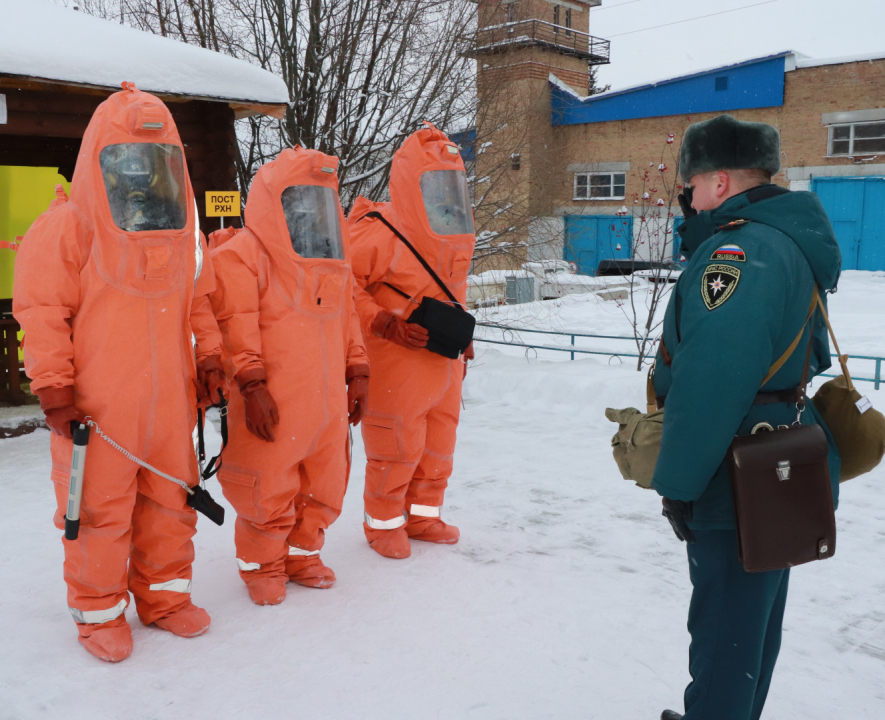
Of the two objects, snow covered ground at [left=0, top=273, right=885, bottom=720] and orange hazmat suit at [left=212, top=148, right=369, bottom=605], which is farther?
orange hazmat suit at [left=212, top=148, right=369, bottom=605]

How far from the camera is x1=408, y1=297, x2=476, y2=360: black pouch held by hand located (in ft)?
12.7

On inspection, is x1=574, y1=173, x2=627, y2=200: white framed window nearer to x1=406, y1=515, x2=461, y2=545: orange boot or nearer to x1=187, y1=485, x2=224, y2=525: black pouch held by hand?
x1=406, y1=515, x2=461, y2=545: orange boot

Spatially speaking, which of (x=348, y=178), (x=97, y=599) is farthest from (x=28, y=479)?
(x=348, y=178)

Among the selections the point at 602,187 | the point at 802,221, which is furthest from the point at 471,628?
the point at 602,187

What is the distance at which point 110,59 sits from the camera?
5758 millimetres

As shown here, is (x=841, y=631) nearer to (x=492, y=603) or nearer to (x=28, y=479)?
(x=492, y=603)

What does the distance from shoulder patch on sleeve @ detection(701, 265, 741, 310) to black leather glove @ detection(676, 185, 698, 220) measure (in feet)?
1.39

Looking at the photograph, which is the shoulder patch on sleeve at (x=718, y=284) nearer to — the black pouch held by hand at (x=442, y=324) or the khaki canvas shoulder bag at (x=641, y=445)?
the khaki canvas shoulder bag at (x=641, y=445)

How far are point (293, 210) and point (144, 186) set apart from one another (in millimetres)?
675

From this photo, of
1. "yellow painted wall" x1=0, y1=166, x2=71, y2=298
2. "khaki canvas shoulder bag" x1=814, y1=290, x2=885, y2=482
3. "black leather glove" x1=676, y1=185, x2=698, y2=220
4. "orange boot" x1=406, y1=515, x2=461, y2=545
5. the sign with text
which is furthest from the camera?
"yellow painted wall" x1=0, y1=166, x2=71, y2=298

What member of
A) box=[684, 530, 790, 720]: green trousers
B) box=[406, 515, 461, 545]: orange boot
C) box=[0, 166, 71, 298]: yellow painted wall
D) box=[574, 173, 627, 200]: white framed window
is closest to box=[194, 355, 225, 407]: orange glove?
box=[406, 515, 461, 545]: orange boot

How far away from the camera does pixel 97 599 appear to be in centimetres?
297

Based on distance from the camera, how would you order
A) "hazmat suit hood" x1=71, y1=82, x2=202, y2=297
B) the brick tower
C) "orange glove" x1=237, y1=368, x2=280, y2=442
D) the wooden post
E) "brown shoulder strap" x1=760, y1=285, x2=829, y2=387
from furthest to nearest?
the brick tower → the wooden post → "orange glove" x1=237, y1=368, x2=280, y2=442 → "hazmat suit hood" x1=71, y1=82, x2=202, y2=297 → "brown shoulder strap" x1=760, y1=285, x2=829, y2=387

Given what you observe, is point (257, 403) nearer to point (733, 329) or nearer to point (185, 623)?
point (185, 623)
